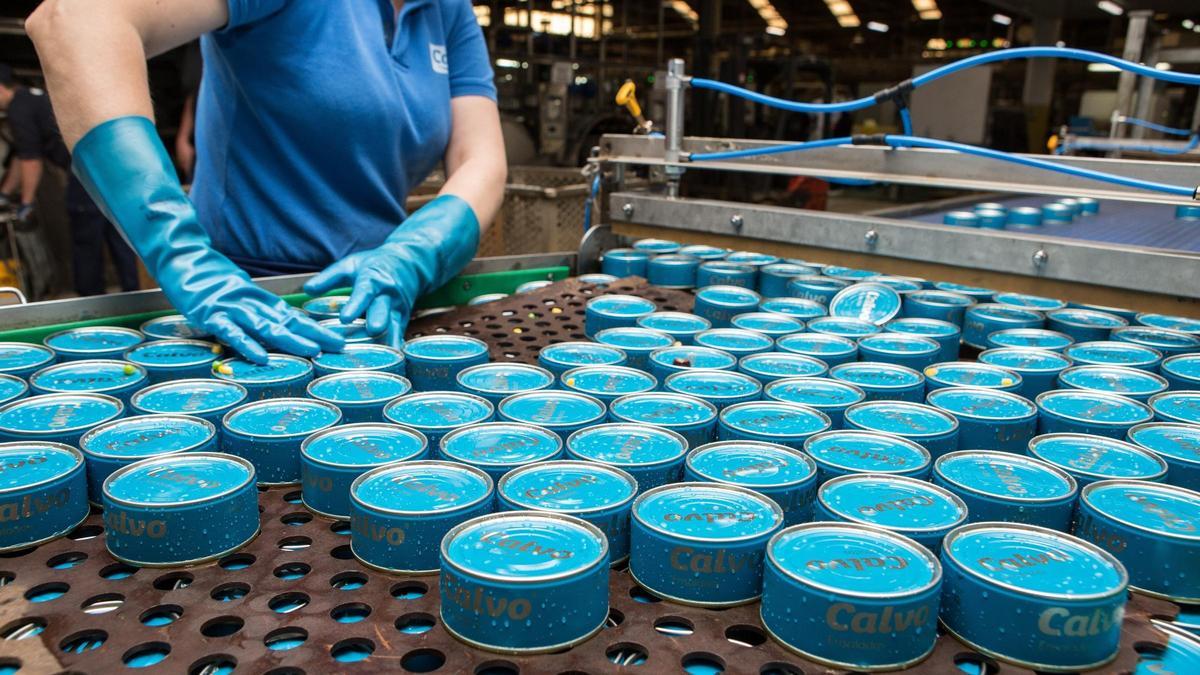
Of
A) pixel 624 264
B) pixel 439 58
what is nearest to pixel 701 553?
pixel 624 264

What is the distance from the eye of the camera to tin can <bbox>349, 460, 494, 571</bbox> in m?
0.85

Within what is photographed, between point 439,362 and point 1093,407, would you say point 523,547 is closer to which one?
point 439,362

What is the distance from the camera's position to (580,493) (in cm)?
94

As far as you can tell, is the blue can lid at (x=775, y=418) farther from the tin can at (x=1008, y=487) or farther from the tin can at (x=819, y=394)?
the tin can at (x=1008, y=487)

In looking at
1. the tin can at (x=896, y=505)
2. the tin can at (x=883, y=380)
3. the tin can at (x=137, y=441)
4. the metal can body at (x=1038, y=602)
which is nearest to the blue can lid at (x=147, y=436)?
the tin can at (x=137, y=441)

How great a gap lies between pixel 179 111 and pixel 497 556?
649 cm

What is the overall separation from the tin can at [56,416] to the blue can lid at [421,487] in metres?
0.40

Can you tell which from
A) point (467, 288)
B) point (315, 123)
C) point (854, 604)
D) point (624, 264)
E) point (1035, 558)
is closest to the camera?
point (854, 604)

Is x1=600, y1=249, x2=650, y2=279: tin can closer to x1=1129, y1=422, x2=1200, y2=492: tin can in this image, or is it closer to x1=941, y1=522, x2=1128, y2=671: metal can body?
x1=1129, y1=422, x2=1200, y2=492: tin can

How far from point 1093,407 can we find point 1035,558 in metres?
0.57

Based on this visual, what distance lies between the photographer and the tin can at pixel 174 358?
4.34 feet

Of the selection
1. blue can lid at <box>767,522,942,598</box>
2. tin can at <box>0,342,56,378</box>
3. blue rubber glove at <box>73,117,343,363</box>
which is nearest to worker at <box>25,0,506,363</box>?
blue rubber glove at <box>73,117,343,363</box>

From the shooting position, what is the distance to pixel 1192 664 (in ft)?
2.51

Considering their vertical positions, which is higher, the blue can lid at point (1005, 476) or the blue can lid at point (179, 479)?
the blue can lid at point (179, 479)
